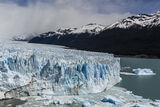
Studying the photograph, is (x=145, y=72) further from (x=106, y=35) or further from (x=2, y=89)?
(x=106, y=35)

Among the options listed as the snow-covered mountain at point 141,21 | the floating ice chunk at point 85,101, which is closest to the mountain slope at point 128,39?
the snow-covered mountain at point 141,21

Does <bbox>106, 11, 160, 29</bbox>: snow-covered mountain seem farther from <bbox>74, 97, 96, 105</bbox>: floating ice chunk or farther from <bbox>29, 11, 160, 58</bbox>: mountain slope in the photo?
<bbox>74, 97, 96, 105</bbox>: floating ice chunk

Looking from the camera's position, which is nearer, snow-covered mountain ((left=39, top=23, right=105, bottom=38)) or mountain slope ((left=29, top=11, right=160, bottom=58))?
mountain slope ((left=29, top=11, right=160, bottom=58))

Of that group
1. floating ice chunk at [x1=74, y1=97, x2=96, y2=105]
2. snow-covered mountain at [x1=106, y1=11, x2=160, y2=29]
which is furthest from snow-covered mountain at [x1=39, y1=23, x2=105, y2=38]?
floating ice chunk at [x1=74, y1=97, x2=96, y2=105]

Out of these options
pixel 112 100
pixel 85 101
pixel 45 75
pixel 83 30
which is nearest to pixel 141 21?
pixel 83 30

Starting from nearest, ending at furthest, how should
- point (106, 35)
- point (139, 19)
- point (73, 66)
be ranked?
point (73, 66) → point (106, 35) → point (139, 19)

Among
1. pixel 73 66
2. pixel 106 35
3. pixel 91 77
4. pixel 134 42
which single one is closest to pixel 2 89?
pixel 73 66

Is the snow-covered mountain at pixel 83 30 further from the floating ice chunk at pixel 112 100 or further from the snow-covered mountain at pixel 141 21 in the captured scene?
the floating ice chunk at pixel 112 100

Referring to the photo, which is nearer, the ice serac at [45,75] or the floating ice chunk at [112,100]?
the floating ice chunk at [112,100]
